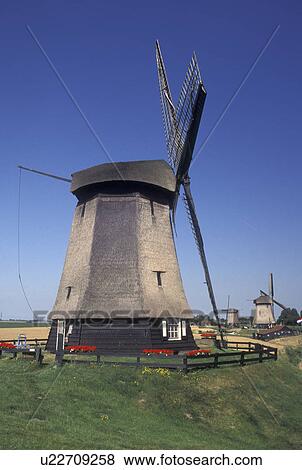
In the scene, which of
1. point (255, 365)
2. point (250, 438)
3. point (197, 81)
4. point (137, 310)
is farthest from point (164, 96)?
point (250, 438)

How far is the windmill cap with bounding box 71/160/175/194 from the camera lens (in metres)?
25.7

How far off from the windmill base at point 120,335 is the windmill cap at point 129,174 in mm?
8252

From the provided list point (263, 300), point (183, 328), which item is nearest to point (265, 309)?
point (263, 300)

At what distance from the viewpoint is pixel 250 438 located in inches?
531

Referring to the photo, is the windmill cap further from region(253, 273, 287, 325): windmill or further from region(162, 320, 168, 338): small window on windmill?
region(253, 273, 287, 325): windmill

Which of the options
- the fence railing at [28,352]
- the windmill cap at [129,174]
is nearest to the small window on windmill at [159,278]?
the windmill cap at [129,174]

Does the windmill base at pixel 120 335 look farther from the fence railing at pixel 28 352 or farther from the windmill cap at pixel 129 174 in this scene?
the windmill cap at pixel 129 174

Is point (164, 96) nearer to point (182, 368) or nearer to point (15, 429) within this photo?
point (182, 368)

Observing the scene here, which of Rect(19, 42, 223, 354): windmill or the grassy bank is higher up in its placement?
Rect(19, 42, 223, 354): windmill

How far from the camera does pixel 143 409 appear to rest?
47.2ft

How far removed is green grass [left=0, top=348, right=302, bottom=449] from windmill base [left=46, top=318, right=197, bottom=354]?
453cm

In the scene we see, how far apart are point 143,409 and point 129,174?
14.7 m

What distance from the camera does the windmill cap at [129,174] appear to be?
25656 millimetres

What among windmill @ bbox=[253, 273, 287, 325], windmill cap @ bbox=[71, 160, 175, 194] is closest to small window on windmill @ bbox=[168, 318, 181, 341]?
windmill cap @ bbox=[71, 160, 175, 194]
